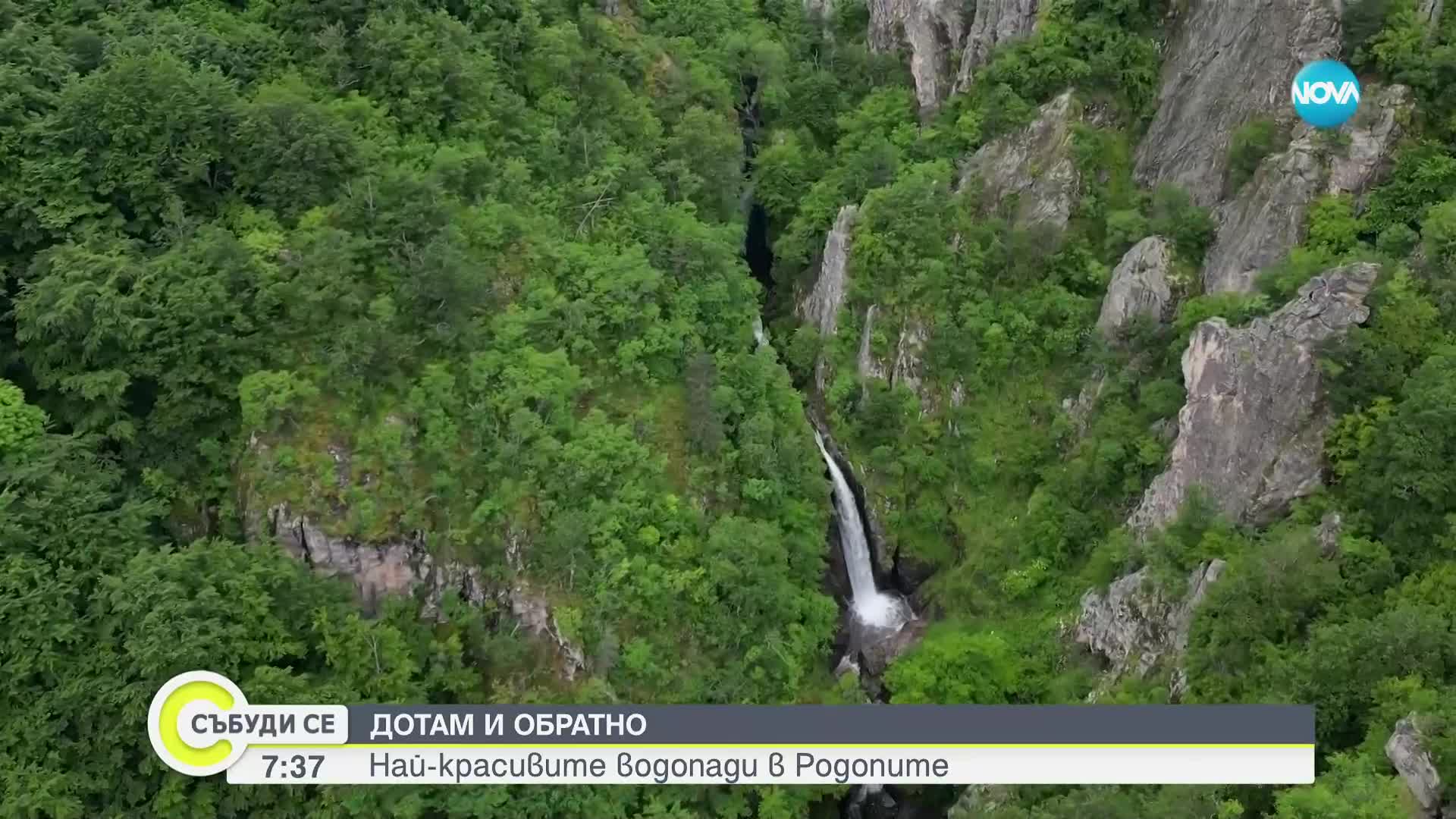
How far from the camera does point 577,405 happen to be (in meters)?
29.2

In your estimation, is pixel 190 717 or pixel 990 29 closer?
pixel 190 717

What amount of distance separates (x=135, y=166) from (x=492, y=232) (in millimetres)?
8726

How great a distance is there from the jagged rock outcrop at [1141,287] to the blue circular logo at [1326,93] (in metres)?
4.73

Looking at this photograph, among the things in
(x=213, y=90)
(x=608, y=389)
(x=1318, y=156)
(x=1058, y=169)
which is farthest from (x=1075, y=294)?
(x=213, y=90)

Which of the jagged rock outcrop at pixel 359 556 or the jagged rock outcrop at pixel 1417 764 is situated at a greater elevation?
the jagged rock outcrop at pixel 1417 764

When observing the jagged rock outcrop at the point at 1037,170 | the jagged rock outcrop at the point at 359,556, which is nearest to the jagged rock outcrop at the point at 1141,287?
the jagged rock outcrop at the point at 1037,170

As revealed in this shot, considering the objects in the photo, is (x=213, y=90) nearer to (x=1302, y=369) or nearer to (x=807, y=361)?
(x=807, y=361)

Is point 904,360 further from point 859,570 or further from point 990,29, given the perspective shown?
point 990,29

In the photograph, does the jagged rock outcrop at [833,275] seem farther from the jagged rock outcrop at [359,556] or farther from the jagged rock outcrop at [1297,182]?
the jagged rock outcrop at [359,556]

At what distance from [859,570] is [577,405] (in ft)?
33.5

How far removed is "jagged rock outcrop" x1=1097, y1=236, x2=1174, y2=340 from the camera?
3064cm

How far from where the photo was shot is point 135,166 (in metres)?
27.1

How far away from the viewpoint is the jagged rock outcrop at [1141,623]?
81.5 feet

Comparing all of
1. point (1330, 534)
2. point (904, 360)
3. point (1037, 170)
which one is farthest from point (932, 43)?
point (1330, 534)
